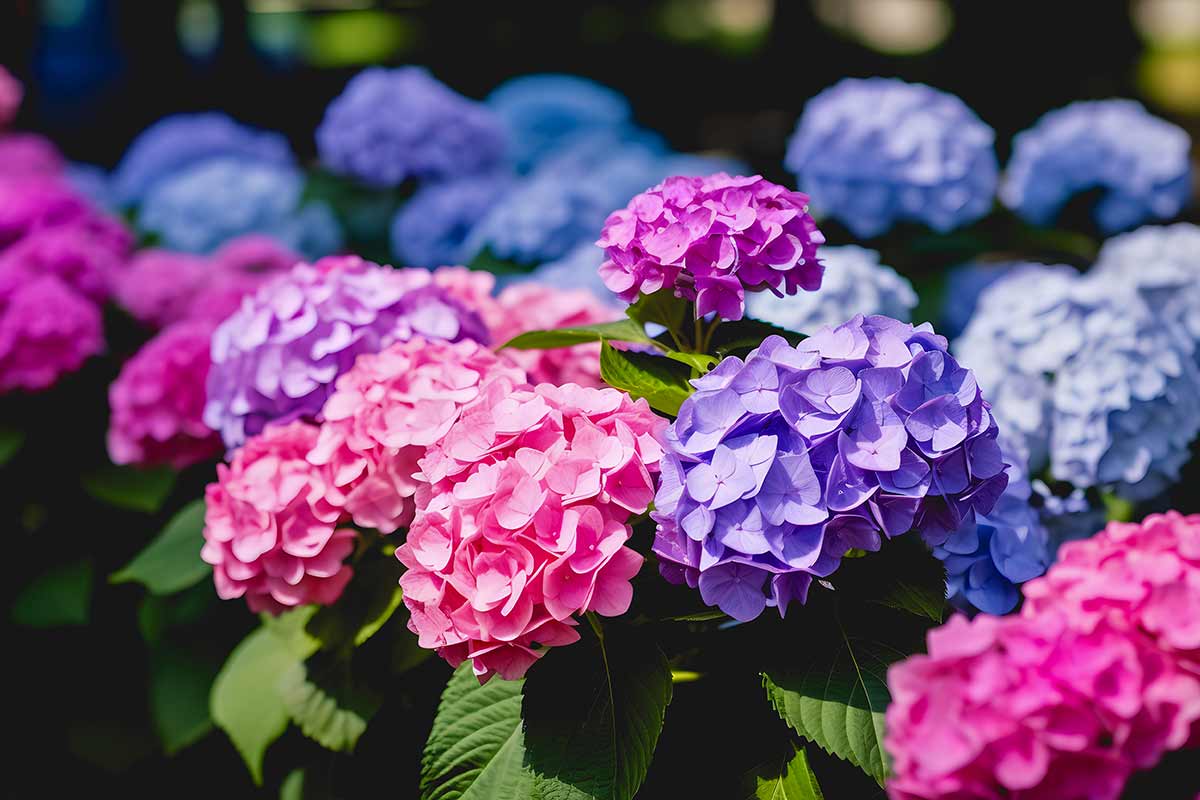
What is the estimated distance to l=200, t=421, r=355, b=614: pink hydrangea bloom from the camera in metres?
1.33

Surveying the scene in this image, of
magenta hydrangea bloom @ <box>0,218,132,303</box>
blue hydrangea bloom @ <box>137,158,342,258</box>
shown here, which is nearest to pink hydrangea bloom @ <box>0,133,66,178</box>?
blue hydrangea bloom @ <box>137,158,342,258</box>

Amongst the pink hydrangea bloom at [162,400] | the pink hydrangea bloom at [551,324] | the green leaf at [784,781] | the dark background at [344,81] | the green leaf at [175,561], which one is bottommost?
the dark background at [344,81]

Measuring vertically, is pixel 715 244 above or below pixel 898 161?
above

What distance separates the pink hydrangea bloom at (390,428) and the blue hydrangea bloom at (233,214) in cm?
202

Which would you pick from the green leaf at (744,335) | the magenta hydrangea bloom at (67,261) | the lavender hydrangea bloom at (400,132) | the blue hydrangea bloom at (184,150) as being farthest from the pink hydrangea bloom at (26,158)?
the green leaf at (744,335)

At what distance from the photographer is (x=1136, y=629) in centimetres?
86

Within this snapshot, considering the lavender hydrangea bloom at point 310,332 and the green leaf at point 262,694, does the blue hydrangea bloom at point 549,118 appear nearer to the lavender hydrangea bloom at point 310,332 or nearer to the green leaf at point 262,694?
the lavender hydrangea bloom at point 310,332

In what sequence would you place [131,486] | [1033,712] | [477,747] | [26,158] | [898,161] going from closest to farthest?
[1033,712]
[477,747]
[131,486]
[898,161]
[26,158]

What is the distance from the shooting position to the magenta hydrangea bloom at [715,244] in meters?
1.19

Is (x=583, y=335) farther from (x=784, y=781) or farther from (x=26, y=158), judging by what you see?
(x=26, y=158)

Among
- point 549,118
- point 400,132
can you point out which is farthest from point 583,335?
point 549,118

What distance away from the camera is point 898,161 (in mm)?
2418

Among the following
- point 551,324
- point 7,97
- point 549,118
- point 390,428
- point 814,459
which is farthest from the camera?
point 549,118

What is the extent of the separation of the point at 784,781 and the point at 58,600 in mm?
1638
